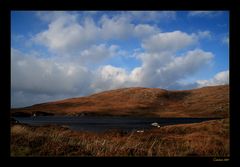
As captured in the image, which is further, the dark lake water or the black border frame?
the dark lake water

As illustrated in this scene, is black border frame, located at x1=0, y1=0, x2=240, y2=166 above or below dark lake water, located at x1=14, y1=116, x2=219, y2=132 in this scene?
above
